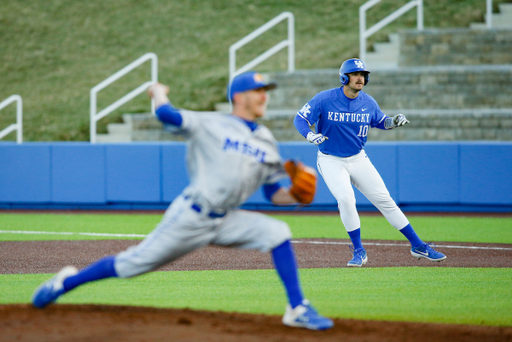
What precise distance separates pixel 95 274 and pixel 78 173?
10382 millimetres

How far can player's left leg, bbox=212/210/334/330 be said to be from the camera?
167 inches

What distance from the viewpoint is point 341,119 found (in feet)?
24.4

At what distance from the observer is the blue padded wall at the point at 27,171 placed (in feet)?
47.6

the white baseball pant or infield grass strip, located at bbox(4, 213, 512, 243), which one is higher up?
the white baseball pant

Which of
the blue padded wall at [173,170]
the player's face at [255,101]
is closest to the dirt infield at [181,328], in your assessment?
the player's face at [255,101]

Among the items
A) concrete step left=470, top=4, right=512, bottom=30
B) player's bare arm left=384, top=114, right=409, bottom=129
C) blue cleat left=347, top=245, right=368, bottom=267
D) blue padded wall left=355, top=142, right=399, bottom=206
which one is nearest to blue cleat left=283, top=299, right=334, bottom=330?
blue cleat left=347, top=245, right=368, bottom=267

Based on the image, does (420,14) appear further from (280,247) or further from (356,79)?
(280,247)

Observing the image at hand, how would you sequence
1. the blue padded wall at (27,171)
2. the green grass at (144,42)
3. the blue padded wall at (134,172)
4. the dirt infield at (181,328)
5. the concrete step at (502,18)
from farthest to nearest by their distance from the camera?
1. the green grass at (144,42)
2. the concrete step at (502,18)
3. the blue padded wall at (27,171)
4. the blue padded wall at (134,172)
5. the dirt infield at (181,328)

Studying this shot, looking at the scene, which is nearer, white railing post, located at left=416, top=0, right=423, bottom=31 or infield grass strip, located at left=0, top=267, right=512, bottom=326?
infield grass strip, located at left=0, top=267, right=512, bottom=326

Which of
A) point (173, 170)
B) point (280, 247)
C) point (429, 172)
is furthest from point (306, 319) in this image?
point (173, 170)

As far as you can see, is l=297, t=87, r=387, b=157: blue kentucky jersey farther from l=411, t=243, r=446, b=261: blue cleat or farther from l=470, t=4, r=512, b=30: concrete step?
l=470, t=4, r=512, b=30: concrete step

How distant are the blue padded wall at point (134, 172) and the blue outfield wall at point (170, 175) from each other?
0.07ft

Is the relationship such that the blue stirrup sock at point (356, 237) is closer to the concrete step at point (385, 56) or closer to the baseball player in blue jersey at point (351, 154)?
the baseball player in blue jersey at point (351, 154)

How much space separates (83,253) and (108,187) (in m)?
6.26
